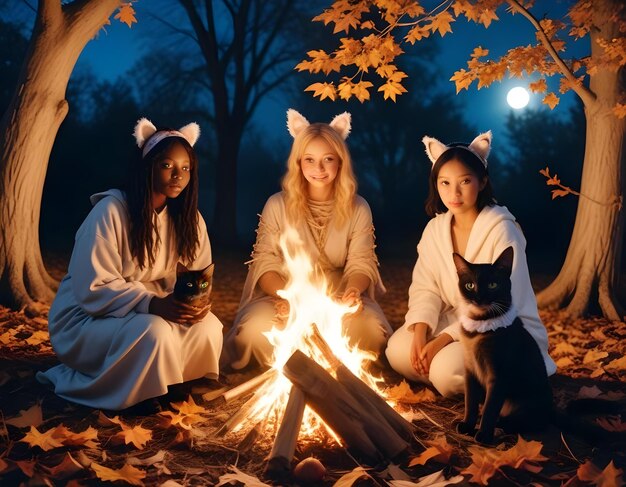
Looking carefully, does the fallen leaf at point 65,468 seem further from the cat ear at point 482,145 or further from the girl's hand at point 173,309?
the cat ear at point 482,145

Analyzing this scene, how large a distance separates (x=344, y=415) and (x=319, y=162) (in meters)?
2.31

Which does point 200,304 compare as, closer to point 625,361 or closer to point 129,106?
point 625,361

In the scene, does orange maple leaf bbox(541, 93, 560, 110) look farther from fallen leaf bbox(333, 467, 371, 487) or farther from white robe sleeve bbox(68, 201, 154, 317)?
fallen leaf bbox(333, 467, 371, 487)

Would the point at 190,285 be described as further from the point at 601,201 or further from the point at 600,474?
the point at 601,201

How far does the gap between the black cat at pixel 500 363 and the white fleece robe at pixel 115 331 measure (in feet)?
6.44

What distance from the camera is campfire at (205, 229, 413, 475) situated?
3.68 metres

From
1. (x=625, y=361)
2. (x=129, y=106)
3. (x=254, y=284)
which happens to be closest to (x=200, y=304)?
(x=254, y=284)

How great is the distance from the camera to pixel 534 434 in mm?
4027

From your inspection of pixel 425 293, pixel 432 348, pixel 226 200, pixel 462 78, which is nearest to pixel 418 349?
pixel 432 348

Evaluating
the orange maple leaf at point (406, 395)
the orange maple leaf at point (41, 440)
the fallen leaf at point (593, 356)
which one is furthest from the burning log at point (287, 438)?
the fallen leaf at point (593, 356)

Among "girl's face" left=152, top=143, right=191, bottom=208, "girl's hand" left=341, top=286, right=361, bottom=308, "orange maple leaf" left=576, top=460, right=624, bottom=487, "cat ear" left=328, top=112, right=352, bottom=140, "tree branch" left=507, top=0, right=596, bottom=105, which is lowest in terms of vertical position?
"orange maple leaf" left=576, top=460, right=624, bottom=487

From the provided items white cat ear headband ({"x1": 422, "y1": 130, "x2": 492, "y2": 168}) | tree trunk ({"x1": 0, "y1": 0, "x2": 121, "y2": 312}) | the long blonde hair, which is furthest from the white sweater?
tree trunk ({"x1": 0, "y1": 0, "x2": 121, "y2": 312})

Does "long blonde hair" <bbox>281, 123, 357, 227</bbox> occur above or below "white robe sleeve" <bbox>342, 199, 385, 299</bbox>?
above

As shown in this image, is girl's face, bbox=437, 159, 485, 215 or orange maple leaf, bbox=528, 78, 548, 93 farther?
orange maple leaf, bbox=528, 78, 548, 93
